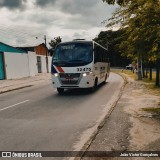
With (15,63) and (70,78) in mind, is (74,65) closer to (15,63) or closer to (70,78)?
(70,78)

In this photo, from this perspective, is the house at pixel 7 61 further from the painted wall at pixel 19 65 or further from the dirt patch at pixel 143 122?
the dirt patch at pixel 143 122

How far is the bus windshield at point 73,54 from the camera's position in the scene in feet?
50.1

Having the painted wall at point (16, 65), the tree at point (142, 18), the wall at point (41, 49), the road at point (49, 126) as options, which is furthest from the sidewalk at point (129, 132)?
the wall at point (41, 49)

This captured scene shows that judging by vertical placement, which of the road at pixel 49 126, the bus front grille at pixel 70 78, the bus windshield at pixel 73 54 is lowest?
the road at pixel 49 126

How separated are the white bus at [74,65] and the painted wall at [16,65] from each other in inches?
774

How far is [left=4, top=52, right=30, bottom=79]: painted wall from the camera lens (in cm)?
3438

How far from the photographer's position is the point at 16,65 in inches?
1451

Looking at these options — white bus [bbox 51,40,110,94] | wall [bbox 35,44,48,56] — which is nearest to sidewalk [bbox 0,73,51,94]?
white bus [bbox 51,40,110,94]

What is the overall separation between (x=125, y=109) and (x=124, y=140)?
3.95 metres

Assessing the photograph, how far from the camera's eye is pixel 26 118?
9.16 meters

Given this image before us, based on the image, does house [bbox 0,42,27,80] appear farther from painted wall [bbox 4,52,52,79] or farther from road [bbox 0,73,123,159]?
road [bbox 0,73,123,159]

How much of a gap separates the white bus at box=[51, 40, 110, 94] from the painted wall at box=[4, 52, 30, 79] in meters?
19.7

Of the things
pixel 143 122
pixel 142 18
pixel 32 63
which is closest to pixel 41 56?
pixel 32 63

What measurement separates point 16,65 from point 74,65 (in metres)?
23.3
